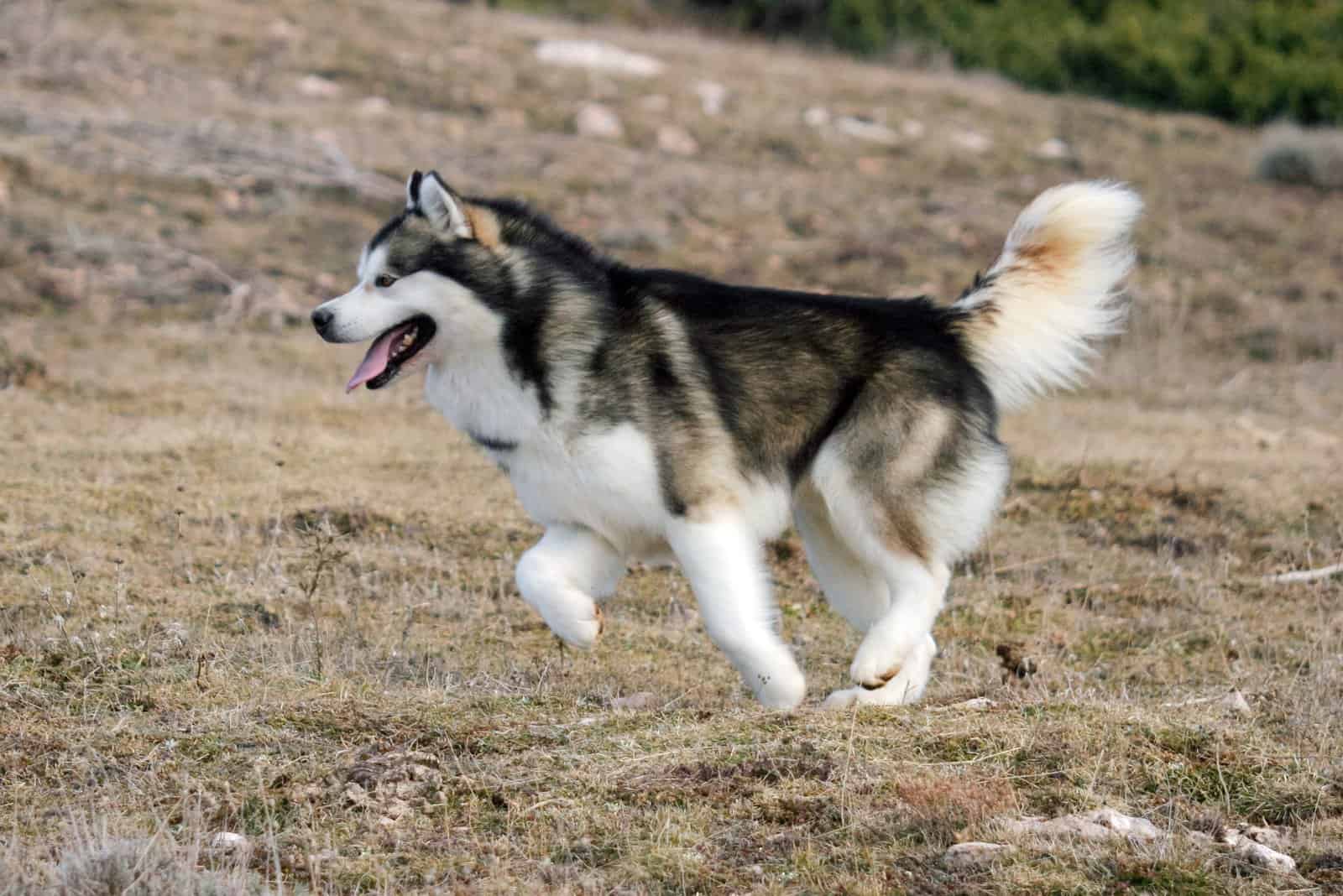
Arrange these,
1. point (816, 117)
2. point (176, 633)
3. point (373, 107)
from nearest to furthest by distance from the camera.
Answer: point (176, 633) < point (373, 107) < point (816, 117)

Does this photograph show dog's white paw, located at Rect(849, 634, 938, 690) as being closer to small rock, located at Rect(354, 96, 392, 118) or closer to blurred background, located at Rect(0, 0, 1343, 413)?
blurred background, located at Rect(0, 0, 1343, 413)

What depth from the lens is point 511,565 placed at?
805 centimetres

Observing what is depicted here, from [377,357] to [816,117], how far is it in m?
17.1

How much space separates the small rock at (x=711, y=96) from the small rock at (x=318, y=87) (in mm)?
4661

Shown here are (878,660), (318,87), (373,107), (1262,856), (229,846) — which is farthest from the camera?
(318,87)

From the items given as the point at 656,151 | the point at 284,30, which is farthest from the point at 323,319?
the point at 284,30

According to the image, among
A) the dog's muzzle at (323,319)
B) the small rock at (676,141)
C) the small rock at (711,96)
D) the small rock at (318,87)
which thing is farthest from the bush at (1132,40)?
the dog's muzzle at (323,319)

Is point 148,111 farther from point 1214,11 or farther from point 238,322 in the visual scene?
point 1214,11

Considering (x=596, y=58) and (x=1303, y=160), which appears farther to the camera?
(x=596, y=58)

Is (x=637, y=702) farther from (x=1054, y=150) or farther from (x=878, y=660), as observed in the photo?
(x=1054, y=150)

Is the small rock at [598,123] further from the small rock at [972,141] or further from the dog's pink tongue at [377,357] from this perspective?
the dog's pink tongue at [377,357]

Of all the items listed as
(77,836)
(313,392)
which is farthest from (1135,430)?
(77,836)

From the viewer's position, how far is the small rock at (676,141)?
2023 centimetres

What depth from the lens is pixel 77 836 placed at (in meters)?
4.14
